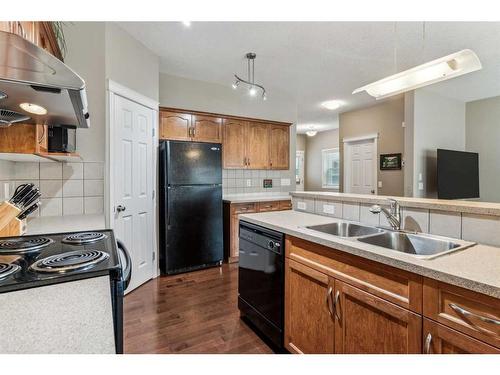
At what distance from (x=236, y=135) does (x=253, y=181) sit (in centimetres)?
85

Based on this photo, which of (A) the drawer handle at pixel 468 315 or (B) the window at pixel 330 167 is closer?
(A) the drawer handle at pixel 468 315

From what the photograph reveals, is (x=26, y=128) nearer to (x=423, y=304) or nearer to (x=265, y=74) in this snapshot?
(x=423, y=304)

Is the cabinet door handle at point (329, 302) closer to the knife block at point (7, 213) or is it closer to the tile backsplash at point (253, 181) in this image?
the knife block at point (7, 213)

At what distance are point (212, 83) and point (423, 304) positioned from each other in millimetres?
3762

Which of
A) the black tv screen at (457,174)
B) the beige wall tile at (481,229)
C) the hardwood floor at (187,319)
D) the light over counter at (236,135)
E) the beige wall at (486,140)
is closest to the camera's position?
the beige wall tile at (481,229)

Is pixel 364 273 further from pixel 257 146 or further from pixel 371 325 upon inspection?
pixel 257 146

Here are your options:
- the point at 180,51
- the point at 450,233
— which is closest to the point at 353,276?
the point at 450,233

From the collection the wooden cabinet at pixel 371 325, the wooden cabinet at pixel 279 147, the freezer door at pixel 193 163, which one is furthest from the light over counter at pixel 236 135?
the wooden cabinet at pixel 371 325

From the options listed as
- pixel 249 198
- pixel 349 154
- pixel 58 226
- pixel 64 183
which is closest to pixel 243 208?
pixel 249 198

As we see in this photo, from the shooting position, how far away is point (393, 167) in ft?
15.8

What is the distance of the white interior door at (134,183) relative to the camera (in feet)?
8.56

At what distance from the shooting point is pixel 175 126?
3.55 m

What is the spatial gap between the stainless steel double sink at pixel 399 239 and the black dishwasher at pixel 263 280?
12.4 inches

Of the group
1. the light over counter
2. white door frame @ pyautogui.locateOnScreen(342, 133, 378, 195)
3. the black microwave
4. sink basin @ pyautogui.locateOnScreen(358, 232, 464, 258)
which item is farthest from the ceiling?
sink basin @ pyautogui.locateOnScreen(358, 232, 464, 258)
